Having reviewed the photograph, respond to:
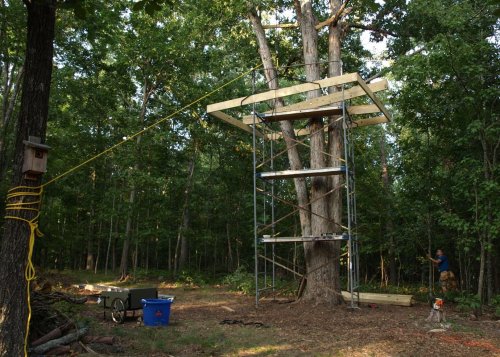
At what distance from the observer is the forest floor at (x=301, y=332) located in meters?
5.81

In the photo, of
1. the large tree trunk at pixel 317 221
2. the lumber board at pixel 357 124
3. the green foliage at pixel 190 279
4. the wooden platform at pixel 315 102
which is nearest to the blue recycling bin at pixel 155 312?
the large tree trunk at pixel 317 221

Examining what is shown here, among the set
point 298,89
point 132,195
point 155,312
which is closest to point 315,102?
point 298,89

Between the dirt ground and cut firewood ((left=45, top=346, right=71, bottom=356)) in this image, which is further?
the dirt ground

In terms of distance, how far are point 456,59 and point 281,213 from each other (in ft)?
41.9

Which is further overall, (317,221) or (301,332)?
(317,221)

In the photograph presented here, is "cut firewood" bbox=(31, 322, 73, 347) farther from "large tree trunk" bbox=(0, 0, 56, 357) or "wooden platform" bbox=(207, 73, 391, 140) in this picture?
"wooden platform" bbox=(207, 73, 391, 140)

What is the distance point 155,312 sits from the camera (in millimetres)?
7602

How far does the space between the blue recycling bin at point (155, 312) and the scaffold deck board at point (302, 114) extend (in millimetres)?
5054

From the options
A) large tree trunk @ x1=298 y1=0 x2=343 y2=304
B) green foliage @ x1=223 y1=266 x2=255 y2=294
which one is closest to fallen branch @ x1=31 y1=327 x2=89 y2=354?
large tree trunk @ x1=298 y1=0 x2=343 y2=304

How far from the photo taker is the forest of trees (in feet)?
32.1

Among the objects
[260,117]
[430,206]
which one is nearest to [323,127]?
[260,117]

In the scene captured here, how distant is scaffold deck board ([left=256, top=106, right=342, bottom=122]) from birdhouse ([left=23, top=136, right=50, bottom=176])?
21.6 feet

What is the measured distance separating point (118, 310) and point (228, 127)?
43.5 ft

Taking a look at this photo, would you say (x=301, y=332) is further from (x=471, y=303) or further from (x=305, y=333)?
(x=471, y=303)
